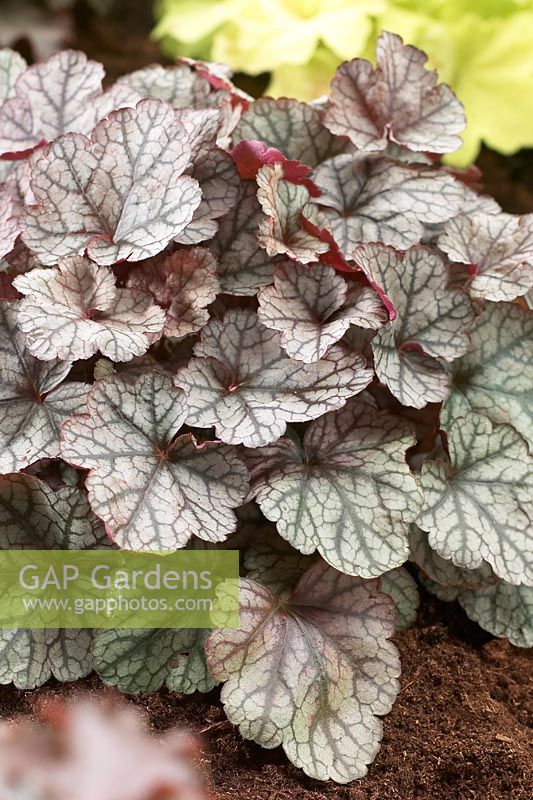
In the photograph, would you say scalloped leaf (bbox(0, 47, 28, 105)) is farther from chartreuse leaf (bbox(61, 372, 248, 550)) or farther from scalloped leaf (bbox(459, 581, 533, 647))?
scalloped leaf (bbox(459, 581, 533, 647))

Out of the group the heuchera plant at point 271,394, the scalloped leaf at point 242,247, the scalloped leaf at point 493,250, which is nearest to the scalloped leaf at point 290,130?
the heuchera plant at point 271,394

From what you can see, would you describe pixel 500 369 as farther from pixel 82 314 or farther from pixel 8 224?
pixel 8 224

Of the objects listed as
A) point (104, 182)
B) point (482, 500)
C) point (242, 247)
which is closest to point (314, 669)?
point (482, 500)

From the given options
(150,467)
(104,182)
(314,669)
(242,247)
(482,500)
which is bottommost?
(314,669)

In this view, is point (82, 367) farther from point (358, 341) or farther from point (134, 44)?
point (134, 44)

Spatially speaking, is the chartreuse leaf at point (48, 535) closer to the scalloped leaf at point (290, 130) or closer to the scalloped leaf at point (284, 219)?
the scalloped leaf at point (284, 219)
